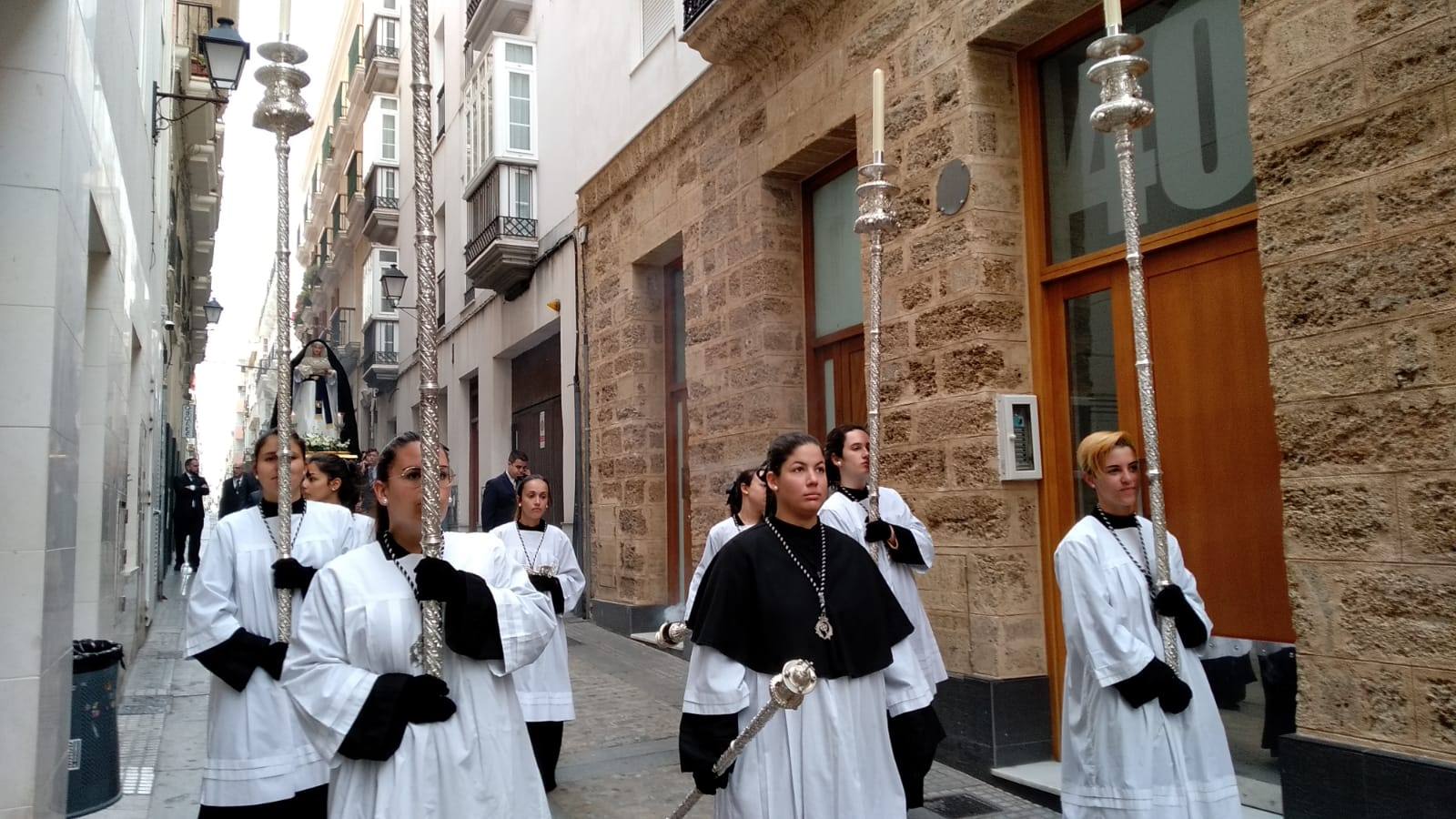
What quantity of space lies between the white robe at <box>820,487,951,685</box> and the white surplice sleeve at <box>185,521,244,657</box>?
2662 millimetres

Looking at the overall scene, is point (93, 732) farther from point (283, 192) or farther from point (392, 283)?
point (392, 283)

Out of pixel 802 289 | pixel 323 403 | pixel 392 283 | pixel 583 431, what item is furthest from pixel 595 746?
pixel 392 283

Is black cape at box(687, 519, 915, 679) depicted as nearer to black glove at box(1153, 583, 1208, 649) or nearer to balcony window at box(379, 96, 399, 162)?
black glove at box(1153, 583, 1208, 649)

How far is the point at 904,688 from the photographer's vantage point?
3605 mm

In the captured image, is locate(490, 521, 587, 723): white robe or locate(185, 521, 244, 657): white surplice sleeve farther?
locate(490, 521, 587, 723): white robe

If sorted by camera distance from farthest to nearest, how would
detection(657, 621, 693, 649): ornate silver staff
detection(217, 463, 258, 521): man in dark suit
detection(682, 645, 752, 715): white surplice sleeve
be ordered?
1. detection(217, 463, 258, 521): man in dark suit
2. detection(657, 621, 693, 649): ornate silver staff
3. detection(682, 645, 752, 715): white surplice sleeve

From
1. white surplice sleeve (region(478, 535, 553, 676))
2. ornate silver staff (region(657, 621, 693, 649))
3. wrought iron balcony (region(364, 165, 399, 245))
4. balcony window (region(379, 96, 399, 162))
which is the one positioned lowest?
ornate silver staff (region(657, 621, 693, 649))

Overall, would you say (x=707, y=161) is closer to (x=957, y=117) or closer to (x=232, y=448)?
(x=957, y=117)

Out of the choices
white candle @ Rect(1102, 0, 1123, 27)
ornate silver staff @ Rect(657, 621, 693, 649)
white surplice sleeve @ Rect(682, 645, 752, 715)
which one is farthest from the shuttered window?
white surplice sleeve @ Rect(682, 645, 752, 715)

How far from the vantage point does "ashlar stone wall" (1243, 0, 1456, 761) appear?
4074 millimetres

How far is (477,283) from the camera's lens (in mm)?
17422

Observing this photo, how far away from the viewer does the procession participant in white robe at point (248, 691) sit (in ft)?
14.3

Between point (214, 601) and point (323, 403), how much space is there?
27.7 ft

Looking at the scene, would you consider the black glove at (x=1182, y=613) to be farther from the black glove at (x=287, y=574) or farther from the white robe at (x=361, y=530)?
the white robe at (x=361, y=530)
